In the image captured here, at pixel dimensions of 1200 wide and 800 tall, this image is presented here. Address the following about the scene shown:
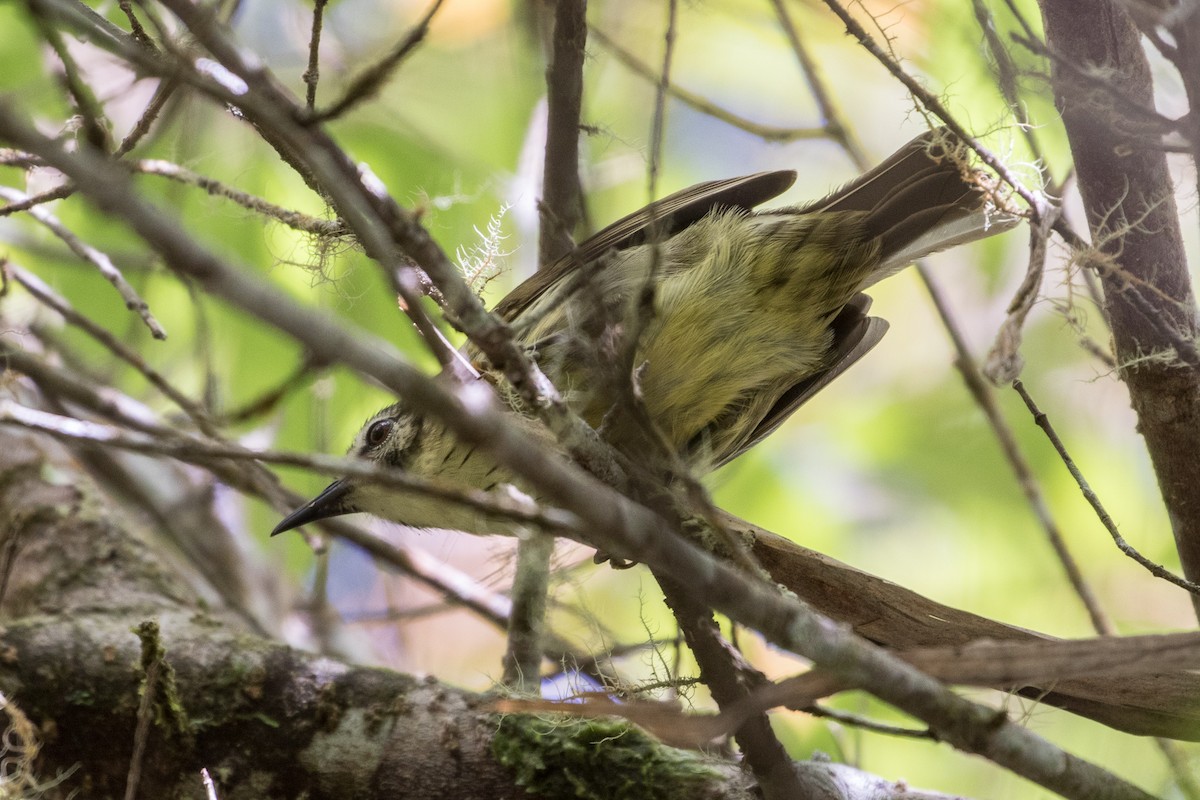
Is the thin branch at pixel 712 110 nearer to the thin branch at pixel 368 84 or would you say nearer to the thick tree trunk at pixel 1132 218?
the thick tree trunk at pixel 1132 218

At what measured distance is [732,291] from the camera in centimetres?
333

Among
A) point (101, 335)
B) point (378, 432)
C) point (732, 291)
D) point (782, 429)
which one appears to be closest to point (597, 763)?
point (732, 291)

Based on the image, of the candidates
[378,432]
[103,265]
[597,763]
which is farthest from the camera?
[378,432]

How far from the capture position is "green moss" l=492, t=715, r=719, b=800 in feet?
7.86

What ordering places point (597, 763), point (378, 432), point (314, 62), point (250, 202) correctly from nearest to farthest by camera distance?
1. point (314, 62)
2. point (597, 763)
3. point (250, 202)
4. point (378, 432)

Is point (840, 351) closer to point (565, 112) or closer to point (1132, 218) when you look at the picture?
point (1132, 218)

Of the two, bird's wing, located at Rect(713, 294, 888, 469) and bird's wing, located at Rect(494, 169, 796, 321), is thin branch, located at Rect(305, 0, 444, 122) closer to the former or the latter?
bird's wing, located at Rect(494, 169, 796, 321)

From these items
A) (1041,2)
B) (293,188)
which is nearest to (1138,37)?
(1041,2)

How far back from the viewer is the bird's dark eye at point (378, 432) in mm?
3781

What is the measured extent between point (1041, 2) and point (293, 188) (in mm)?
2522

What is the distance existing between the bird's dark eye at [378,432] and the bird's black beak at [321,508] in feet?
0.67

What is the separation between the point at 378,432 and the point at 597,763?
1.73 metres

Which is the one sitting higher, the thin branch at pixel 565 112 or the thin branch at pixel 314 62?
the thin branch at pixel 565 112

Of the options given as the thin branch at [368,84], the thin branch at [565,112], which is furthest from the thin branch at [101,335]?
the thin branch at [368,84]
